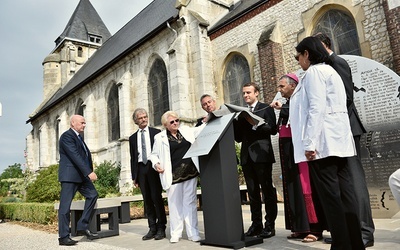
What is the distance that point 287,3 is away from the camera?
1090 centimetres

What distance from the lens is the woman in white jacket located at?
8.10 ft

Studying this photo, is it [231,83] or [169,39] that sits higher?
[169,39]

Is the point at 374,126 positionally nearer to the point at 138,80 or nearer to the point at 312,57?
the point at 312,57

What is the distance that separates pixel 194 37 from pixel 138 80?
185 inches

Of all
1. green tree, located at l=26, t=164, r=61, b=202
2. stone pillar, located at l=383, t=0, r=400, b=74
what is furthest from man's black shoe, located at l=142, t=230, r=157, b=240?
stone pillar, located at l=383, t=0, r=400, b=74

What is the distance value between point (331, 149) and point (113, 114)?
59.3ft

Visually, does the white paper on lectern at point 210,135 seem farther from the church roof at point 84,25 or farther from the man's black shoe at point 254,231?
the church roof at point 84,25

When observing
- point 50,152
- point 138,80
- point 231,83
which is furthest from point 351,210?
point 50,152

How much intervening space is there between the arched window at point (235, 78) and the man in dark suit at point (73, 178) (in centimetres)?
826

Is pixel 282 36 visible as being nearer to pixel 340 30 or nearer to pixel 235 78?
pixel 340 30

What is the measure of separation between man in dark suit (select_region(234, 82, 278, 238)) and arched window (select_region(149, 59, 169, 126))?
11.4 m

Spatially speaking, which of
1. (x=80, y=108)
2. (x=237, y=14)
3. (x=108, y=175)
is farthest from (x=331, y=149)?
(x=80, y=108)

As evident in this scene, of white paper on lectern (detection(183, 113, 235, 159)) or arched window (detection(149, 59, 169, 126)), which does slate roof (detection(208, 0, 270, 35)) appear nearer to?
arched window (detection(149, 59, 169, 126))

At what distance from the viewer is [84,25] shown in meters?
35.8
